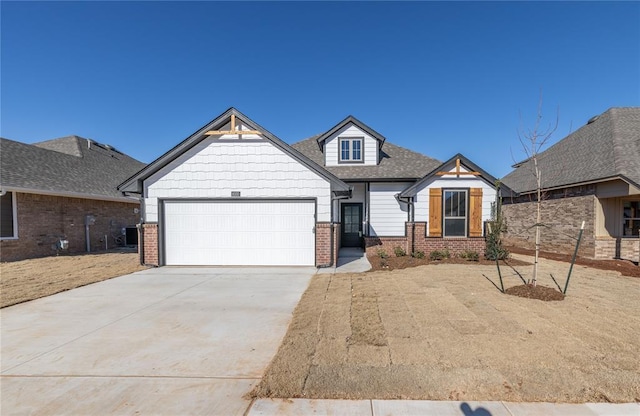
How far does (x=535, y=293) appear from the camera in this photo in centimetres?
628

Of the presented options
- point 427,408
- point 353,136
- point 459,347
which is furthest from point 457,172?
point 427,408

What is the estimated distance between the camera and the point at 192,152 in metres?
10.1

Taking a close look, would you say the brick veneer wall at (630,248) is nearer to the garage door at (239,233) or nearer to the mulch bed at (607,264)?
the mulch bed at (607,264)

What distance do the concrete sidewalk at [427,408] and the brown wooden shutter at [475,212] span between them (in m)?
9.96

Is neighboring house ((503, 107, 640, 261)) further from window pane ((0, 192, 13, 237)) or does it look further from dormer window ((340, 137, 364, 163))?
window pane ((0, 192, 13, 237))

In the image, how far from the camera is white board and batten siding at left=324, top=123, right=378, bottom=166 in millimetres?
14656

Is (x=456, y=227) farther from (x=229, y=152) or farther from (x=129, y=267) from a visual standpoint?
(x=129, y=267)

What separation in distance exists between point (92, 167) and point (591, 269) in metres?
23.2

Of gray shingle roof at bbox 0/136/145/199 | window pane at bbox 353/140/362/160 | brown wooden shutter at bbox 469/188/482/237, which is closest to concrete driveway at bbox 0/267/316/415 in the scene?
gray shingle roof at bbox 0/136/145/199

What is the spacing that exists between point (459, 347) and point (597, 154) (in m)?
13.7

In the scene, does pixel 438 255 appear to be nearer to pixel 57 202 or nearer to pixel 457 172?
pixel 457 172

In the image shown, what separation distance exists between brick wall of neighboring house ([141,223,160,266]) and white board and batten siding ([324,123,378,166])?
8088mm

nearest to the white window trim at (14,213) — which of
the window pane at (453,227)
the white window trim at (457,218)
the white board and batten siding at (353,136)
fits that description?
the white board and batten siding at (353,136)

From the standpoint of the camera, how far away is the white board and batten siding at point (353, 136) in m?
14.7
